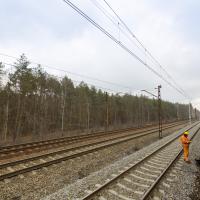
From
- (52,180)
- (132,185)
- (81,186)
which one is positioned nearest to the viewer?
(81,186)

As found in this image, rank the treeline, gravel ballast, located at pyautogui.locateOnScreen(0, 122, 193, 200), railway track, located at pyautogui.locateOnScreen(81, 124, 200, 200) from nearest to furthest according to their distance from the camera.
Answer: railway track, located at pyautogui.locateOnScreen(81, 124, 200, 200), gravel ballast, located at pyautogui.locateOnScreen(0, 122, 193, 200), the treeline

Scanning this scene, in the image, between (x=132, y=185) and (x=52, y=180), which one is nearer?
(x=132, y=185)

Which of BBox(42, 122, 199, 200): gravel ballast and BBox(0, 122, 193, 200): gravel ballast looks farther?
BBox(0, 122, 193, 200): gravel ballast

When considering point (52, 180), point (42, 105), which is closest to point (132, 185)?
point (52, 180)

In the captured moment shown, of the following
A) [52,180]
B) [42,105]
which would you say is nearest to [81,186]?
[52,180]

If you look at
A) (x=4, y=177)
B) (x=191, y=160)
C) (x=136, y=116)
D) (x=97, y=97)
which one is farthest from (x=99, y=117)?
(x=4, y=177)

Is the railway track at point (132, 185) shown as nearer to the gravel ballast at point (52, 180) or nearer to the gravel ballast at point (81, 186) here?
the gravel ballast at point (81, 186)

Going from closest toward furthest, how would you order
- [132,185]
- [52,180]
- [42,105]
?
[132,185] → [52,180] → [42,105]

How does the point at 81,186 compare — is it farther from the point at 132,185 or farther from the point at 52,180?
the point at 132,185

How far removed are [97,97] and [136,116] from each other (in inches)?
967

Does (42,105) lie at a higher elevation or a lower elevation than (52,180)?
higher

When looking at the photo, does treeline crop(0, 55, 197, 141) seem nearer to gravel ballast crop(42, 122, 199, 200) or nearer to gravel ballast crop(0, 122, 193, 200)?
gravel ballast crop(0, 122, 193, 200)

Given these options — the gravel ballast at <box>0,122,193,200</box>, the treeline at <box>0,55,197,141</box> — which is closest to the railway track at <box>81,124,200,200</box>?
the gravel ballast at <box>0,122,193,200</box>

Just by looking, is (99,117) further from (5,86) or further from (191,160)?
(191,160)
